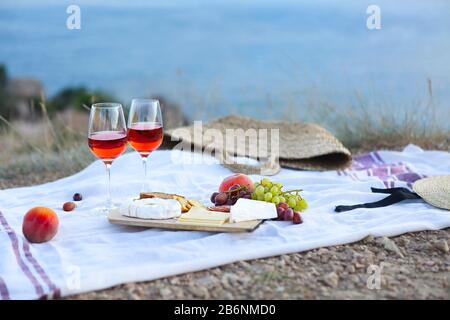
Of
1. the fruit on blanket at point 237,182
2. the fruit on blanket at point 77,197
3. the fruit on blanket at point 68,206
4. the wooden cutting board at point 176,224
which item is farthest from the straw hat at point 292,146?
the wooden cutting board at point 176,224

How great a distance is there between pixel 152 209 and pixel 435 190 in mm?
1540

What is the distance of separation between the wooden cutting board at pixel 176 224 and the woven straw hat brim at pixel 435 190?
99 centimetres

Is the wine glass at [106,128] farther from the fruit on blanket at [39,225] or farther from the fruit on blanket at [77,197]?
the fruit on blanket at [77,197]

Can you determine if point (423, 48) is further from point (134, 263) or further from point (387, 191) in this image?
point (134, 263)

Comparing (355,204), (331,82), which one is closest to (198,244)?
(355,204)

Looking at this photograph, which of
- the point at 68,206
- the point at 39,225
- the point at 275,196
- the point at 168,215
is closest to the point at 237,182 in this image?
the point at 275,196

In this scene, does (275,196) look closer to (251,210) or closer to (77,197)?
(251,210)

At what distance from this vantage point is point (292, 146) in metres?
4.42

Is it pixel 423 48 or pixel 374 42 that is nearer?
pixel 423 48

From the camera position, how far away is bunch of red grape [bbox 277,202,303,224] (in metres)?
2.88

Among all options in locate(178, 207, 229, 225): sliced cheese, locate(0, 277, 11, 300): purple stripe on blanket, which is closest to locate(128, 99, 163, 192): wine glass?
locate(178, 207, 229, 225): sliced cheese

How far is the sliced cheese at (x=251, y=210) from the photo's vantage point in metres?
2.77

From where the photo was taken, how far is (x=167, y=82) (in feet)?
22.9
